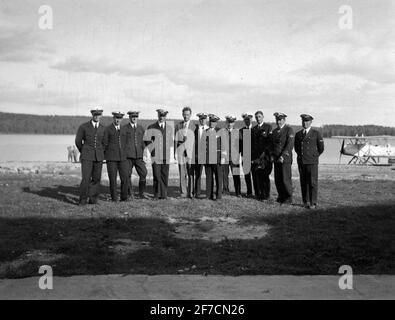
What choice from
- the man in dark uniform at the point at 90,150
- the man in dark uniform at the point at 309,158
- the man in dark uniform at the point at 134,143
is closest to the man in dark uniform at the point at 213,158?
the man in dark uniform at the point at 134,143

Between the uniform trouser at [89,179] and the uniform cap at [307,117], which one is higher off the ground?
the uniform cap at [307,117]

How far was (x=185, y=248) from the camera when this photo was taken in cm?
661

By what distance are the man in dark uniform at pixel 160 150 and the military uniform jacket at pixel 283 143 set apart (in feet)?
8.28

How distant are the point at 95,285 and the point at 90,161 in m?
6.25

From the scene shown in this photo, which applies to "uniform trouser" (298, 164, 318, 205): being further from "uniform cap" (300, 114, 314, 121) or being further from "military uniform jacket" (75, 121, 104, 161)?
"military uniform jacket" (75, 121, 104, 161)

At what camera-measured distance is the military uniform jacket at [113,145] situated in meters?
10.9

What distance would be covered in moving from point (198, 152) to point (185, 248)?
200 inches

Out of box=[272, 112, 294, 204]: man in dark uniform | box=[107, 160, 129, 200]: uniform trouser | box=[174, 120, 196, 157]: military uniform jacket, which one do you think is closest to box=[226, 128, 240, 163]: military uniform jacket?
box=[174, 120, 196, 157]: military uniform jacket

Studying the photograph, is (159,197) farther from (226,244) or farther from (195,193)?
(226,244)

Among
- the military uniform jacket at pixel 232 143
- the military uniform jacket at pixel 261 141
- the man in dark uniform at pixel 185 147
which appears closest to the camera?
the military uniform jacket at pixel 261 141

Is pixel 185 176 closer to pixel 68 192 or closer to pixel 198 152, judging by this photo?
pixel 198 152

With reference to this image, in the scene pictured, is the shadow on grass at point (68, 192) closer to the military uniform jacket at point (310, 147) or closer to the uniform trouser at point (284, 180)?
the uniform trouser at point (284, 180)

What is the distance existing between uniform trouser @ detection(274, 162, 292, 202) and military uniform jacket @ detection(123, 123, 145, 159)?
3.24 m

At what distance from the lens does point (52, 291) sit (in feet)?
14.5
